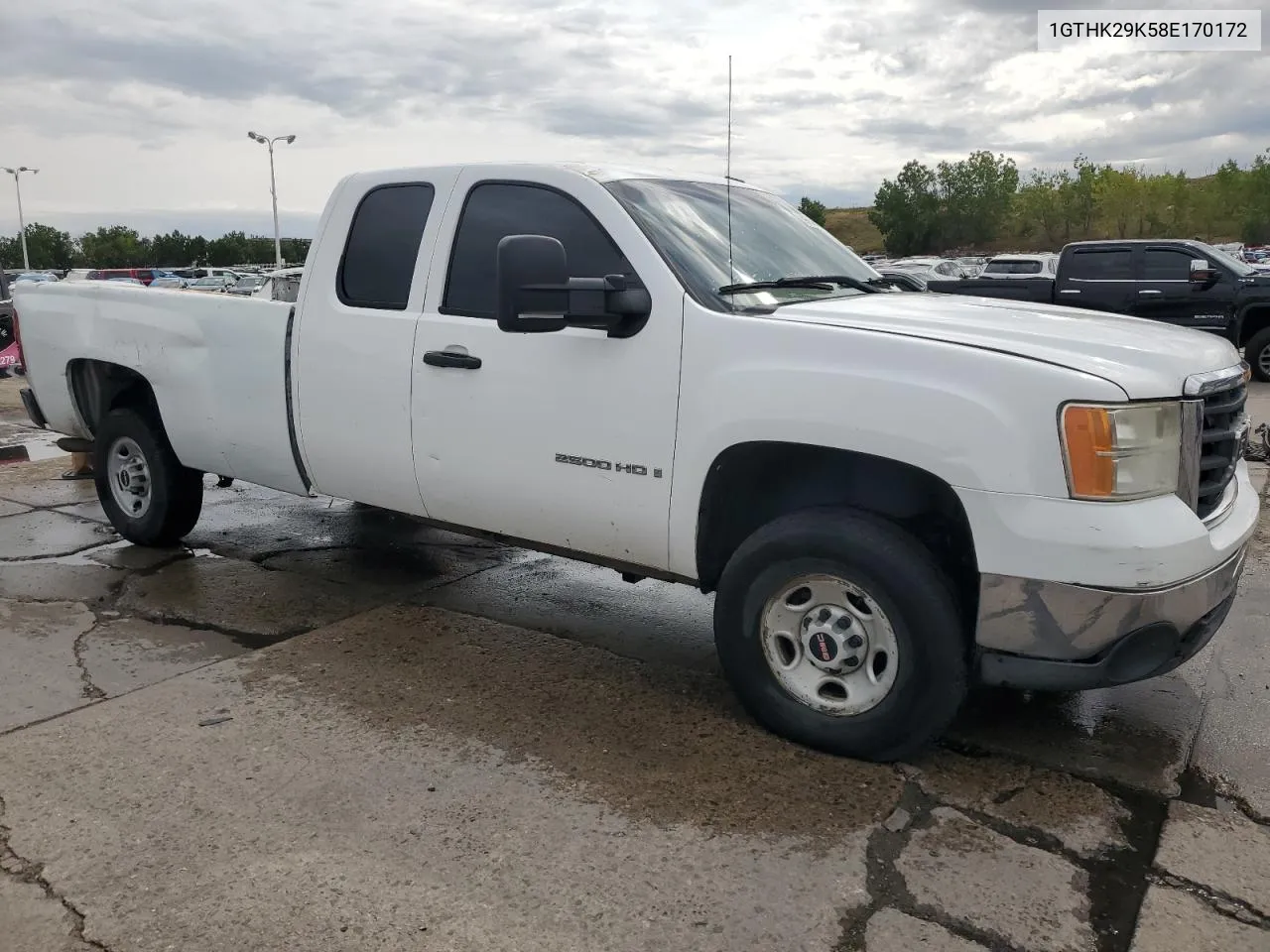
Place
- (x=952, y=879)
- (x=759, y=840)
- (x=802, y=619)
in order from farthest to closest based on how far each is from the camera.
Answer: (x=802, y=619) < (x=759, y=840) < (x=952, y=879)

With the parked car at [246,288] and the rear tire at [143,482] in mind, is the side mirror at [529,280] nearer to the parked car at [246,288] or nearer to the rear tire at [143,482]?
the parked car at [246,288]

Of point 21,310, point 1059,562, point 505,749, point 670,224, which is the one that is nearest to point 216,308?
point 21,310

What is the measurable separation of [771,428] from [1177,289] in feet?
42.9

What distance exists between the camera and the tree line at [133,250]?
8919 centimetres

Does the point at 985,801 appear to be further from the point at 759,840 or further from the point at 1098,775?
the point at 759,840

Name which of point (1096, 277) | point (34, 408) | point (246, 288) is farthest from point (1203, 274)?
point (34, 408)

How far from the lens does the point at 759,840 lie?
3.06 metres

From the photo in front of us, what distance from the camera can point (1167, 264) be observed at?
14484 mm

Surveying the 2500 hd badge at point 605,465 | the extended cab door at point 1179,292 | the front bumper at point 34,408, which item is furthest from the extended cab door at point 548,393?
the extended cab door at point 1179,292

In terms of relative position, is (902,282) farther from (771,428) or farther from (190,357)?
(190,357)

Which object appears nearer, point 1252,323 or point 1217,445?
point 1217,445

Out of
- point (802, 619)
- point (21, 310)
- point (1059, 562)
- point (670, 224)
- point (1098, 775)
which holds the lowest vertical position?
point (1098, 775)

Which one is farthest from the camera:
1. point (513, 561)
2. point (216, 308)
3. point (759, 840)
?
point (513, 561)

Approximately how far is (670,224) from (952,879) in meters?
2.40
